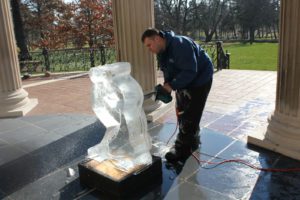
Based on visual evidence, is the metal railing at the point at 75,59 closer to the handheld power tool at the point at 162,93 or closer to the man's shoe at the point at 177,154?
the man's shoe at the point at 177,154

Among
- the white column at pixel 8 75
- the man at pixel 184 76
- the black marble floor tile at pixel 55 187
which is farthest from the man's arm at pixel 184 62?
the white column at pixel 8 75

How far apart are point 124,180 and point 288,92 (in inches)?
87.6

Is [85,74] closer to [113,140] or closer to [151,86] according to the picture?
[151,86]

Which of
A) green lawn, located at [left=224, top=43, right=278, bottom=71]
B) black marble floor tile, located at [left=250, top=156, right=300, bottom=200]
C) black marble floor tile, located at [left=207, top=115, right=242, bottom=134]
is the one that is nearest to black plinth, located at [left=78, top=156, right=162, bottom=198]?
black marble floor tile, located at [left=250, top=156, right=300, bottom=200]

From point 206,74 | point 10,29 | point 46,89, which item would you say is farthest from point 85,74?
point 206,74

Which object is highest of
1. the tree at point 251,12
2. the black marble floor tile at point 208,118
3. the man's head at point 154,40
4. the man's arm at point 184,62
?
the tree at point 251,12

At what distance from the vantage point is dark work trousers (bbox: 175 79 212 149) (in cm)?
390

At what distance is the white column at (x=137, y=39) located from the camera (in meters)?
5.45

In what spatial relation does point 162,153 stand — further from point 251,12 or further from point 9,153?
point 251,12

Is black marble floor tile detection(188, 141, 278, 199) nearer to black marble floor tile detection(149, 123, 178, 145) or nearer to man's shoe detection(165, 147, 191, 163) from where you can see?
man's shoe detection(165, 147, 191, 163)

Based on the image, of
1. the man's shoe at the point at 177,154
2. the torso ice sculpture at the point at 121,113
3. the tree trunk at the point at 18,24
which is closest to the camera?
the torso ice sculpture at the point at 121,113

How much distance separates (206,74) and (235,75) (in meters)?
6.01

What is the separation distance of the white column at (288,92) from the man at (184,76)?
0.87m

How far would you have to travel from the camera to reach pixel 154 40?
3.53 metres
